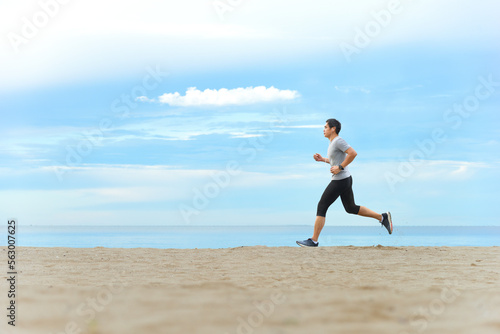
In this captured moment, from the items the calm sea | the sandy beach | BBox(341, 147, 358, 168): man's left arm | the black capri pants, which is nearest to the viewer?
the sandy beach

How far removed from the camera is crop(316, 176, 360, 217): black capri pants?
8766mm

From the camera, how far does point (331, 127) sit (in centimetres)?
906

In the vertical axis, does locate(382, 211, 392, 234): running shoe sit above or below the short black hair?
below

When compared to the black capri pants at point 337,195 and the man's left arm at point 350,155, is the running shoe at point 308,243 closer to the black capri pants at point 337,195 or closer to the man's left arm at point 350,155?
the black capri pants at point 337,195

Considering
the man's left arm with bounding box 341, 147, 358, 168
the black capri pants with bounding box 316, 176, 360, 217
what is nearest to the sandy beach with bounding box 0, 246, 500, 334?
→ the black capri pants with bounding box 316, 176, 360, 217

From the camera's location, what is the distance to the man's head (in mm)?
9047

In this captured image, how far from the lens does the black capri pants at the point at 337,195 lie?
28.8 feet

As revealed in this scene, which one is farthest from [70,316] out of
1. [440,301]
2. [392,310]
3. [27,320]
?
[440,301]

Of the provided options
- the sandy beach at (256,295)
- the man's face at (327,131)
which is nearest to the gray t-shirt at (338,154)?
the man's face at (327,131)

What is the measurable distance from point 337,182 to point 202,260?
9.11 feet

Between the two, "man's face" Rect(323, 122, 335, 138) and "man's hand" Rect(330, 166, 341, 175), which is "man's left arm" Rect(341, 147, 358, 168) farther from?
"man's face" Rect(323, 122, 335, 138)

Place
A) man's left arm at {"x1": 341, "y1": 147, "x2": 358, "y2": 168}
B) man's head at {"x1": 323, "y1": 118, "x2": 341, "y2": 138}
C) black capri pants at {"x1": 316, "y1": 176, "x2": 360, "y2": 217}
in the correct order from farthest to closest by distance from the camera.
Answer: man's head at {"x1": 323, "y1": 118, "x2": 341, "y2": 138}
black capri pants at {"x1": 316, "y1": 176, "x2": 360, "y2": 217}
man's left arm at {"x1": 341, "y1": 147, "x2": 358, "y2": 168}

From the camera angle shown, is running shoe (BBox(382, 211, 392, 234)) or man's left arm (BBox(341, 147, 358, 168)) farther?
running shoe (BBox(382, 211, 392, 234))

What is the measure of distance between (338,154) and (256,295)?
488 centimetres
